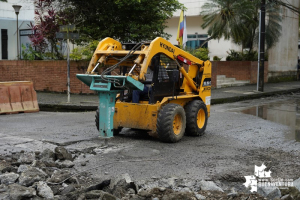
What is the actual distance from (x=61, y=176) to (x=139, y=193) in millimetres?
1323

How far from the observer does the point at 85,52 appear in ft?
66.0

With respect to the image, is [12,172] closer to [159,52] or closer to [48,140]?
[48,140]

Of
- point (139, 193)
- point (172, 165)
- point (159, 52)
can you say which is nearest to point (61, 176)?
point (139, 193)

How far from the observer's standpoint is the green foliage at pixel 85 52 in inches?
770

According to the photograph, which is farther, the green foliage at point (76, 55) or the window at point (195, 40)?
the window at point (195, 40)

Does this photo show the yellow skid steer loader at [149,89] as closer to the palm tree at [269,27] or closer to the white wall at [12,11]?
the palm tree at [269,27]

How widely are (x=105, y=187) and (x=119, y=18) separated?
14.9m

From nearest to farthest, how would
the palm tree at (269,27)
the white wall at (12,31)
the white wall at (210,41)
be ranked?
the palm tree at (269,27) → the white wall at (210,41) → the white wall at (12,31)

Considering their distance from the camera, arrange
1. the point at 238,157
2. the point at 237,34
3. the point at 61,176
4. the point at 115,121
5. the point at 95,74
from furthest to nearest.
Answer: the point at 237,34, the point at 115,121, the point at 95,74, the point at 238,157, the point at 61,176

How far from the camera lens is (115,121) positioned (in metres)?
10.4

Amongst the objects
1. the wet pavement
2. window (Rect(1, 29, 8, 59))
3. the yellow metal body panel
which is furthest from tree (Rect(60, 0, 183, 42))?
window (Rect(1, 29, 8, 59))

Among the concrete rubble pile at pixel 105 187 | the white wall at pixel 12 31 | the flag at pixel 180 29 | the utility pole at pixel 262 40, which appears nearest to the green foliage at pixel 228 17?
the utility pole at pixel 262 40

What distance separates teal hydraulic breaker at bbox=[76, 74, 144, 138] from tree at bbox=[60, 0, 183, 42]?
34.3ft

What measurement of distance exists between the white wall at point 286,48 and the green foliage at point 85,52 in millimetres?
15447
